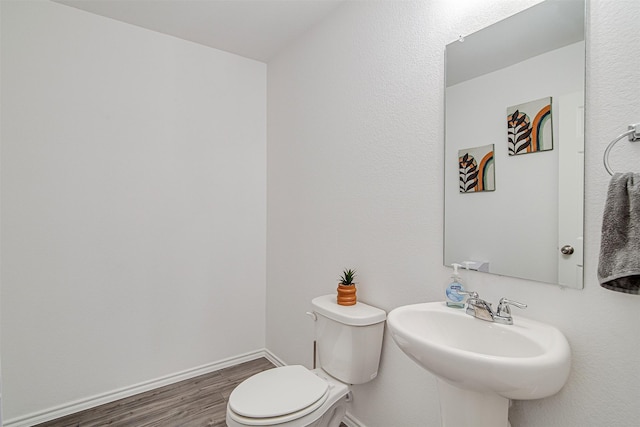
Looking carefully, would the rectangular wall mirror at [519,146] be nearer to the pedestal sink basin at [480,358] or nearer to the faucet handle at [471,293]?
the faucet handle at [471,293]

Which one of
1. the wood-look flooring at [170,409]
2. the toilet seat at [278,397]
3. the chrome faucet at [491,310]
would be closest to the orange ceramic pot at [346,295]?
the toilet seat at [278,397]

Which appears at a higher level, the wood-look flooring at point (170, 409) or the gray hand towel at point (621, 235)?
the gray hand towel at point (621, 235)

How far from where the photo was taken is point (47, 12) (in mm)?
1908

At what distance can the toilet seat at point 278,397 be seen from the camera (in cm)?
128

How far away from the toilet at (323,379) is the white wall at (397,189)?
0.43 ft

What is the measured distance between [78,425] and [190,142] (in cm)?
191

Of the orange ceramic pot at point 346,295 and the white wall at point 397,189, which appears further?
the orange ceramic pot at point 346,295

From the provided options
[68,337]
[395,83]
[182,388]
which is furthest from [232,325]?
[395,83]

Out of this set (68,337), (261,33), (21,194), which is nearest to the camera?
(21,194)

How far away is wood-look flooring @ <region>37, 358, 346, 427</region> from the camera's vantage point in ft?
6.25

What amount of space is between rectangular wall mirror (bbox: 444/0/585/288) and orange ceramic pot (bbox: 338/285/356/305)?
57cm

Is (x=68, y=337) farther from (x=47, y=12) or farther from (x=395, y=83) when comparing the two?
(x=395, y=83)

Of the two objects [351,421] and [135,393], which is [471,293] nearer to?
[351,421]

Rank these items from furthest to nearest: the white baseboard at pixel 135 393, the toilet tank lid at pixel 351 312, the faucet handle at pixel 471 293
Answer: the white baseboard at pixel 135 393 → the toilet tank lid at pixel 351 312 → the faucet handle at pixel 471 293
